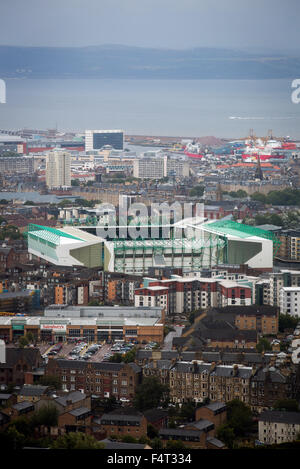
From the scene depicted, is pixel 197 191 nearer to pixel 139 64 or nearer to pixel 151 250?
pixel 151 250

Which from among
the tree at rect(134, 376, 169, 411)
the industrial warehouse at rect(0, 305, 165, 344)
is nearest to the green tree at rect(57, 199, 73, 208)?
the industrial warehouse at rect(0, 305, 165, 344)

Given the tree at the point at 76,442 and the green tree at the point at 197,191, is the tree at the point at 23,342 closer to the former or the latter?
the tree at the point at 76,442

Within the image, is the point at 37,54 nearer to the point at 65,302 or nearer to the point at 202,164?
the point at 202,164

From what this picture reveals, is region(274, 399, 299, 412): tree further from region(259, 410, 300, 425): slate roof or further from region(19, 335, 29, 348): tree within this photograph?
region(19, 335, 29, 348): tree

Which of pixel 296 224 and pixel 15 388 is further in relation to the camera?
pixel 296 224

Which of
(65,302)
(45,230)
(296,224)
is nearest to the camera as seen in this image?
(65,302)

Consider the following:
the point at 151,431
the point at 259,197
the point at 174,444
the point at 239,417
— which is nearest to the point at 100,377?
the point at 151,431

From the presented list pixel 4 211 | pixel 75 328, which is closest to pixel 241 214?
pixel 4 211
